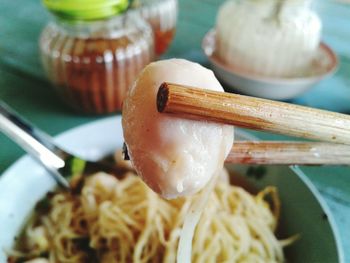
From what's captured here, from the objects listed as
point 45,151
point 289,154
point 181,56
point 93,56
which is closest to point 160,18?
point 181,56

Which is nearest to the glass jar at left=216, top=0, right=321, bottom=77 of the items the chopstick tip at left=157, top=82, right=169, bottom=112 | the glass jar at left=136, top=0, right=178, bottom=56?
the glass jar at left=136, top=0, right=178, bottom=56

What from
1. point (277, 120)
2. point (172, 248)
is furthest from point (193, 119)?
point (172, 248)

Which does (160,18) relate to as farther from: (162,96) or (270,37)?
(162,96)

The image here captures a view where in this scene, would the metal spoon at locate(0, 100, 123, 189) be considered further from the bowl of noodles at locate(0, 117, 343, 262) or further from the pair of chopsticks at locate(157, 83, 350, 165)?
the pair of chopsticks at locate(157, 83, 350, 165)

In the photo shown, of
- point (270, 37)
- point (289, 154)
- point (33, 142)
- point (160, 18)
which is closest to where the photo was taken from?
point (289, 154)

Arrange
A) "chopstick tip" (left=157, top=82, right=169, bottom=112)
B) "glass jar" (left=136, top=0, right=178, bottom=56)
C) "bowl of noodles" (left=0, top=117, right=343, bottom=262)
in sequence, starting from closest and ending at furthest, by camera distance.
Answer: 1. "chopstick tip" (left=157, top=82, right=169, bottom=112)
2. "bowl of noodles" (left=0, top=117, right=343, bottom=262)
3. "glass jar" (left=136, top=0, right=178, bottom=56)

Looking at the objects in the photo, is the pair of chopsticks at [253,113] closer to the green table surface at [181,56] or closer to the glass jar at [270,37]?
the green table surface at [181,56]

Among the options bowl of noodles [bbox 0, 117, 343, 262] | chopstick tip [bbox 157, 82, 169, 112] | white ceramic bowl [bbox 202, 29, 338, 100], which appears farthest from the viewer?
white ceramic bowl [bbox 202, 29, 338, 100]

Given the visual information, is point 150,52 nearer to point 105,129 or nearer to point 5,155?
point 105,129
